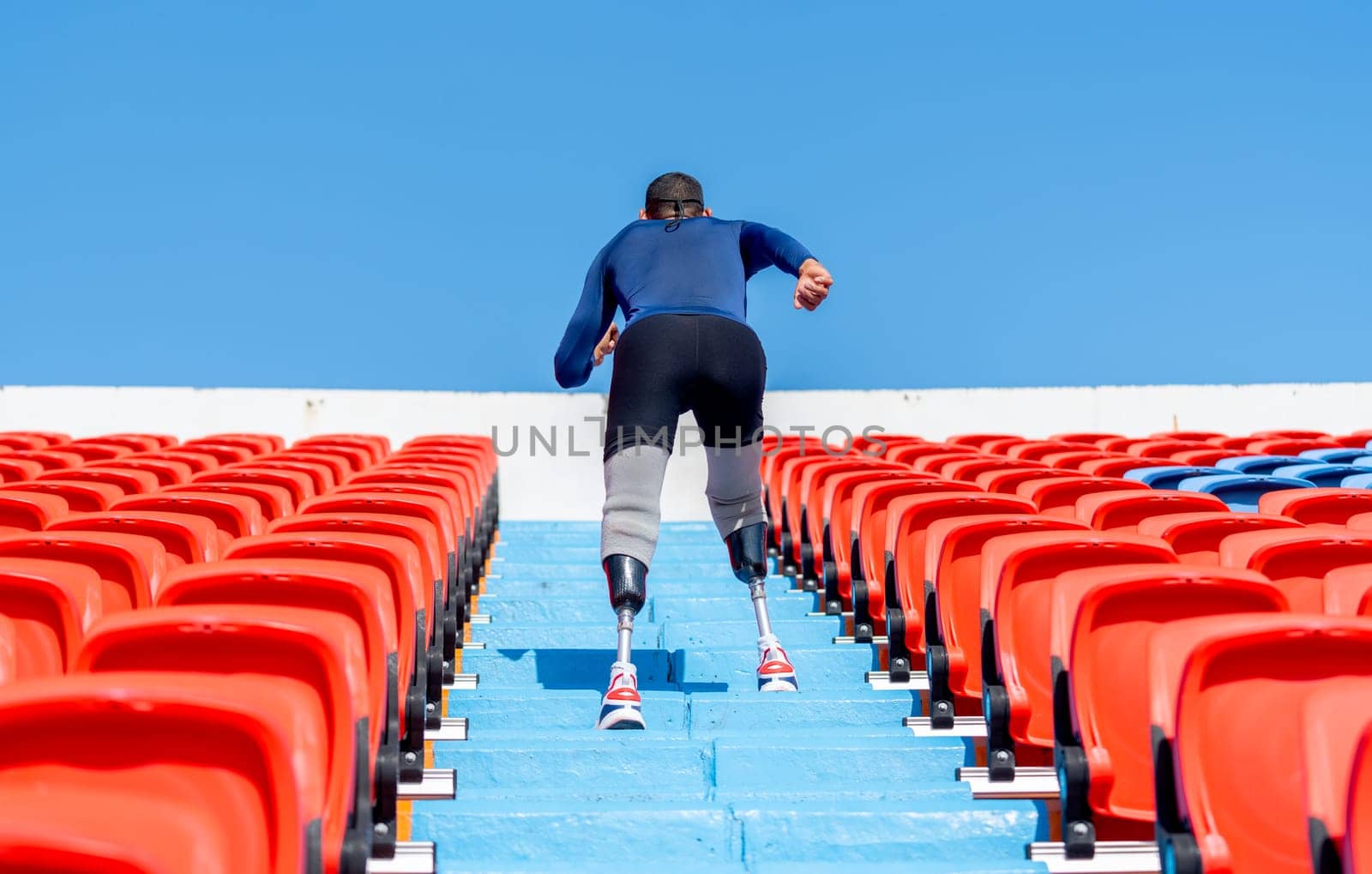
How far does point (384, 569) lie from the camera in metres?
3.10

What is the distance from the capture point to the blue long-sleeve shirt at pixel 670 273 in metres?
3.74

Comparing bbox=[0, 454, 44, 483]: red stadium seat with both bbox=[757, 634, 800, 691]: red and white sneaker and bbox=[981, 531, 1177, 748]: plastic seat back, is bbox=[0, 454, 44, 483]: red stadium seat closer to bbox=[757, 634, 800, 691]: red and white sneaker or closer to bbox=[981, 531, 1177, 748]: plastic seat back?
bbox=[757, 634, 800, 691]: red and white sneaker

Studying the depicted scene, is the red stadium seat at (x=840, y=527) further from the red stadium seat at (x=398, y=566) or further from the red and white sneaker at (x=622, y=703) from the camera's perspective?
the red stadium seat at (x=398, y=566)

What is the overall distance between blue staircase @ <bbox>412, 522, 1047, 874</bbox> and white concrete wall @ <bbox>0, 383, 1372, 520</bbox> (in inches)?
235

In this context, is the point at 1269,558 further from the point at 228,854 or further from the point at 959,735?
the point at 228,854

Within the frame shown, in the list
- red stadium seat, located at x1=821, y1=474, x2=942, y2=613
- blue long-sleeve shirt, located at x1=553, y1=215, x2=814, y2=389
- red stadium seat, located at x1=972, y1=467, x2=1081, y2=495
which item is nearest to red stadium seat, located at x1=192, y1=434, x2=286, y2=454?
red stadium seat, located at x1=821, y1=474, x2=942, y2=613

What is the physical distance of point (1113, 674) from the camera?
265cm

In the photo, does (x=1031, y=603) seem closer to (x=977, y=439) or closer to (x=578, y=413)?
(x=977, y=439)

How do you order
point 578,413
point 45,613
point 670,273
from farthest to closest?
point 578,413, point 670,273, point 45,613

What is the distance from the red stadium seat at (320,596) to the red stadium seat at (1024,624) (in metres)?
1.28

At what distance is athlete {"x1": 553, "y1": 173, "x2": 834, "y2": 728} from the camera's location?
3.64 meters

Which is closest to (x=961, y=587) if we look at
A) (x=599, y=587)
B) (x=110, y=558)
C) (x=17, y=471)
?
(x=110, y=558)

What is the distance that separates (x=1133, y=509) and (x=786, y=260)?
130 centimetres

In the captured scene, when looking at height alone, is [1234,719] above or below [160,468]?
below
